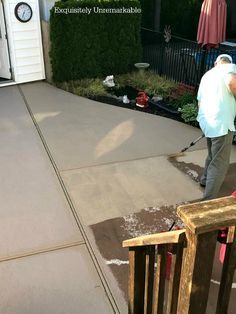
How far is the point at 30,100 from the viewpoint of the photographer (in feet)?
25.2

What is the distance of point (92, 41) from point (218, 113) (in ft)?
18.6

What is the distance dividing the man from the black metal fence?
3589mm

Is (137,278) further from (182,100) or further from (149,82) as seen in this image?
(149,82)

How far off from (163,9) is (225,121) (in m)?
10.9

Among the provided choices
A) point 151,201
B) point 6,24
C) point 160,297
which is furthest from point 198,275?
point 6,24

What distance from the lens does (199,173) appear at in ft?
15.6

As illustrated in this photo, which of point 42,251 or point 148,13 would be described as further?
point 148,13

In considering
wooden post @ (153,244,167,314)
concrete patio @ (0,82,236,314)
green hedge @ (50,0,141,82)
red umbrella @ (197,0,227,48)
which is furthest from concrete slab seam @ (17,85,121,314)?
red umbrella @ (197,0,227,48)

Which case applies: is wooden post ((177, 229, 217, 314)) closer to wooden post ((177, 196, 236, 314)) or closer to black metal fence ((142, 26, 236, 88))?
wooden post ((177, 196, 236, 314))

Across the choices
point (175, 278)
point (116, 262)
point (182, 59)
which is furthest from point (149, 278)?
point (182, 59)

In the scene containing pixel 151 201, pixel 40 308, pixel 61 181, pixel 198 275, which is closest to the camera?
pixel 198 275

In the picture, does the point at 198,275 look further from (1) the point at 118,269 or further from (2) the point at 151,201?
(2) the point at 151,201

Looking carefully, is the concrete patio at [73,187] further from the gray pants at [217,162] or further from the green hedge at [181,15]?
the green hedge at [181,15]

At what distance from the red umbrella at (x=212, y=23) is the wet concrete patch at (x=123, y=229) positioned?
372 cm
